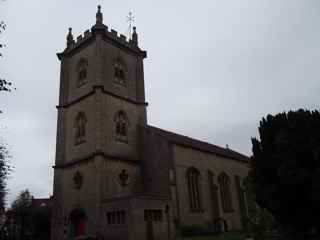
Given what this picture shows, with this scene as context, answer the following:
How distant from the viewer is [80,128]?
32.9m

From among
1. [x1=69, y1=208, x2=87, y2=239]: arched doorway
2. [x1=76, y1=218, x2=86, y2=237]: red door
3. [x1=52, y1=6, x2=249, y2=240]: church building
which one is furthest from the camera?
[x1=69, y1=208, x2=87, y2=239]: arched doorway

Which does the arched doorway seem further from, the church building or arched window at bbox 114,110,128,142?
arched window at bbox 114,110,128,142

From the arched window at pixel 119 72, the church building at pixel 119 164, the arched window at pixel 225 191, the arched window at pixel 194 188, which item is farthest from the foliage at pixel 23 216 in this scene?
the arched window at pixel 225 191

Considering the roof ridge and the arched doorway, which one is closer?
the arched doorway

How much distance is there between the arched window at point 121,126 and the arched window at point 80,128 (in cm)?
Answer: 312

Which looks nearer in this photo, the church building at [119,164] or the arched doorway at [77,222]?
the church building at [119,164]

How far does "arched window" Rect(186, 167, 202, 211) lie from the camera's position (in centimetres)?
3203

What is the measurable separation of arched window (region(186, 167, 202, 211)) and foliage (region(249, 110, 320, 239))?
29.0ft

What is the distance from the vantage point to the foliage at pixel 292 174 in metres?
21.9

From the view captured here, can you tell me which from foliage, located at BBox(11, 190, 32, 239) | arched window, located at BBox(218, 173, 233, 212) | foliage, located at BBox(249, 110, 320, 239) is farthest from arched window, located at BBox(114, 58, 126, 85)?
foliage, located at BBox(11, 190, 32, 239)

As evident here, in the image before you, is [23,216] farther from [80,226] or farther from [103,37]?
[103,37]

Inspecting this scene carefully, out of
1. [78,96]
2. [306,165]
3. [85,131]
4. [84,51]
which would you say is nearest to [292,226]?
[306,165]

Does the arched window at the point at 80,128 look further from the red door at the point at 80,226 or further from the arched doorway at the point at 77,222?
the red door at the point at 80,226

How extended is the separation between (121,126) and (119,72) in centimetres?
627
